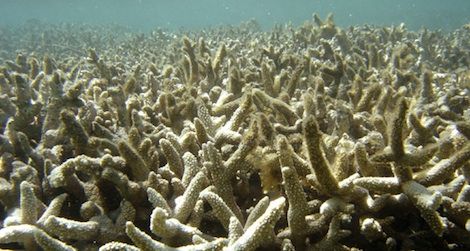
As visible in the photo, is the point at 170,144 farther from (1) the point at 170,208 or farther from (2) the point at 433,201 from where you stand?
(2) the point at 433,201

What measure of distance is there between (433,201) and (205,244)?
45.8 inches

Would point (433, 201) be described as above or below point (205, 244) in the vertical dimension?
above

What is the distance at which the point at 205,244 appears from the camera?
188cm

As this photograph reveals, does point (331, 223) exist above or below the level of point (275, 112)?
below

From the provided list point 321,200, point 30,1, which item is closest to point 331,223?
point 321,200

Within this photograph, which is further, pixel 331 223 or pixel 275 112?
pixel 275 112

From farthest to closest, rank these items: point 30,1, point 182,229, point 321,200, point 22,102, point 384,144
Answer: point 30,1 → point 22,102 → point 384,144 → point 321,200 → point 182,229

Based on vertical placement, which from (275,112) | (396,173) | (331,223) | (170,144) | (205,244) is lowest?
(205,244)

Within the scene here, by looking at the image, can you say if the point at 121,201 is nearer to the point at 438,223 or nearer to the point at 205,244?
the point at 205,244

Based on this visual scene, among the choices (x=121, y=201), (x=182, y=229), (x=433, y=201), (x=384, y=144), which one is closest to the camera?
(x=433, y=201)

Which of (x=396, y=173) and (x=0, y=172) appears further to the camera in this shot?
(x=0, y=172)

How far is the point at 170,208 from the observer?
7.68 ft

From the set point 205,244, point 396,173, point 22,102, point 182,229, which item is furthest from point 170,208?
point 22,102

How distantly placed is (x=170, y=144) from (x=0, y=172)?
1.43 m
